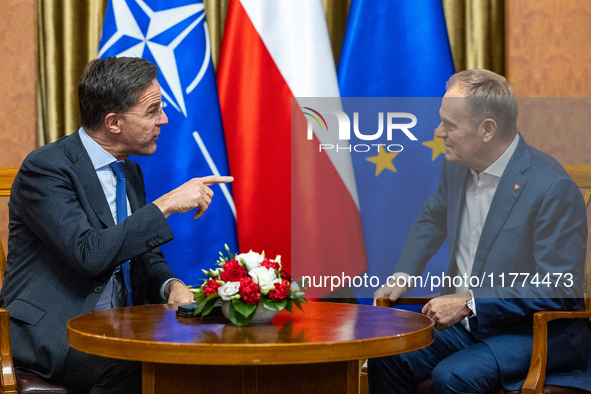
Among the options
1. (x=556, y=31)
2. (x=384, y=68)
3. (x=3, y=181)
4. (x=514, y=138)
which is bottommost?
(x=3, y=181)

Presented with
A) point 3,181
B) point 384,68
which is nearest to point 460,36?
point 384,68

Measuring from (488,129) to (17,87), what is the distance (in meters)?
2.33

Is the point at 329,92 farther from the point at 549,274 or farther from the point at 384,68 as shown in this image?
the point at 549,274

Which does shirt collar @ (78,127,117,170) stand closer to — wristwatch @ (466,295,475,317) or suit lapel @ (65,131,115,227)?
suit lapel @ (65,131,115,227)

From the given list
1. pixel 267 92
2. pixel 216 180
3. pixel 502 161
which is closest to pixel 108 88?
pixel 216 180

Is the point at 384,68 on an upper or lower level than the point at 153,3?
lower

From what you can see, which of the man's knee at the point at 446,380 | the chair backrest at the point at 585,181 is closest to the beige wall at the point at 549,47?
the chair backrest at the point at 585,181

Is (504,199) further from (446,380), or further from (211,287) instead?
(211,287)

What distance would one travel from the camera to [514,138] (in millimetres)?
2092

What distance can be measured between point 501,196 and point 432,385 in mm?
675

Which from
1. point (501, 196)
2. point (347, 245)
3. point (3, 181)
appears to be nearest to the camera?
point (501, 196)

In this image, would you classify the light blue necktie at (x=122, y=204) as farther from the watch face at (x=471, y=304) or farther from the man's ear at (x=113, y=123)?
the watch face at (x=471, y=304)

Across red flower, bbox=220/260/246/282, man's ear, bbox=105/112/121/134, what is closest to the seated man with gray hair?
red flower, bbox=220/260/246/282

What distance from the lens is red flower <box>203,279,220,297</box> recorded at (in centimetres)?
160
